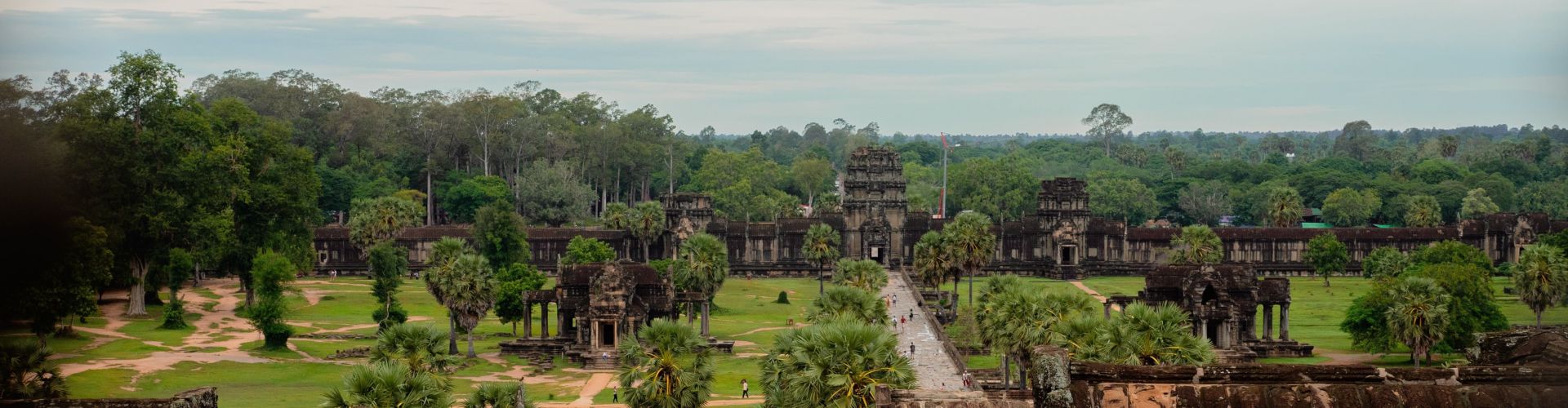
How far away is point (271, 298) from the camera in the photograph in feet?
222

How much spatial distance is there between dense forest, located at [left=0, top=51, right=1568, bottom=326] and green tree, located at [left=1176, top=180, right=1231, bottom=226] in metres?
0.23

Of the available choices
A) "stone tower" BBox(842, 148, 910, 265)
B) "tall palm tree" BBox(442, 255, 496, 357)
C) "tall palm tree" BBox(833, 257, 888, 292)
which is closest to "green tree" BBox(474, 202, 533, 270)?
"stone tower" BBox(842, 148, 910, 265)

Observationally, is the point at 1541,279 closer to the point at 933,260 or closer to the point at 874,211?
the point at 933,260

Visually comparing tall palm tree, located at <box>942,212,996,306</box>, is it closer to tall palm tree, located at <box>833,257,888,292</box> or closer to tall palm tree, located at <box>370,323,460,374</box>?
tall palm tree, located at <box>833,257,888,292</box>

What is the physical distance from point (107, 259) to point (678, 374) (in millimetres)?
29265

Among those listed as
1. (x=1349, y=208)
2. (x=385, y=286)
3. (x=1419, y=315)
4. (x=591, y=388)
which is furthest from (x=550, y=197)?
(x=1419, y=315)

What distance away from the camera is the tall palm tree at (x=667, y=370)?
138 ft

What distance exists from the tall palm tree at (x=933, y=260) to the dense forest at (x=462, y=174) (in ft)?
103

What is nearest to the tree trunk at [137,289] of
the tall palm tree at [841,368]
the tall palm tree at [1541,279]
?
the tall palm tree at [841,368]

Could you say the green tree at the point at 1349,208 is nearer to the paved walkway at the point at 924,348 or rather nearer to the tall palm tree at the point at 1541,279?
the paved walkway at the point at 924,348

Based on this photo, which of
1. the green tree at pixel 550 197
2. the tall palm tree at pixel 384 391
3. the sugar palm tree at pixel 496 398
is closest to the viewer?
the tall palm tree at pixel 384 391

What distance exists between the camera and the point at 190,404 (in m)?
23.1

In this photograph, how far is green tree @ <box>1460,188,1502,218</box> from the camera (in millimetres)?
137375

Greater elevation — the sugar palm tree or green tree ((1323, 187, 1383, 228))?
green tree ((1323, 187, 1383, 228))
